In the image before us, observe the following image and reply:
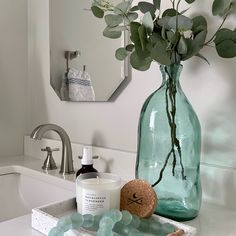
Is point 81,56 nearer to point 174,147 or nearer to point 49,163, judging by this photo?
point 49,163

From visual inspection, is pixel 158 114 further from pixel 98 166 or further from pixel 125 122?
pixel 98 166

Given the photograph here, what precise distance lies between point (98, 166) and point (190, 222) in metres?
0.41

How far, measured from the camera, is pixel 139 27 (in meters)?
0.61

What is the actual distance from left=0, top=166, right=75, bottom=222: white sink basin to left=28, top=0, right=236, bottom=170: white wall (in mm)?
183

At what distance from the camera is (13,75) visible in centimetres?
122

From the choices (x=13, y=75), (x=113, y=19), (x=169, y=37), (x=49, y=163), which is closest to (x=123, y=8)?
(x=113, y=19)

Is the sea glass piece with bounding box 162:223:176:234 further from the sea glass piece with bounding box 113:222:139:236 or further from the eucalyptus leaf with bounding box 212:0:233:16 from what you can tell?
the eucalyptus leaf with bounding box 212:0:233:16

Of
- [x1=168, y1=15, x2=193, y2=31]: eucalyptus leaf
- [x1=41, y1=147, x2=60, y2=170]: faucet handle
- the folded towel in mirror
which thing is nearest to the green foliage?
[x1=168, y1=15, x2=193, y2=31]: eucalyptus leaf

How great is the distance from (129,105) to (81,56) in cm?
27

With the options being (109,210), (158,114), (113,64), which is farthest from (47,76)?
(109,210)

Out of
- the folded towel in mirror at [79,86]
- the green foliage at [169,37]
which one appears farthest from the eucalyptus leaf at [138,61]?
the folded towel in mirror at [79,86]

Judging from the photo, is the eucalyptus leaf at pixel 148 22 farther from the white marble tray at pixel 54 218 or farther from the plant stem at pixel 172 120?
the white marble tray at pixel 54 218

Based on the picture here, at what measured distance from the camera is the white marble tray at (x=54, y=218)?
51 cm

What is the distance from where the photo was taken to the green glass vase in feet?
2.11
